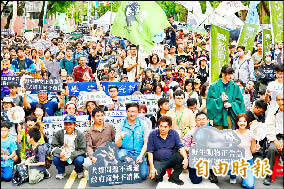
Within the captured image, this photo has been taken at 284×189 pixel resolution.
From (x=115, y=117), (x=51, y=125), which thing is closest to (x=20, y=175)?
(x=51, y=125)

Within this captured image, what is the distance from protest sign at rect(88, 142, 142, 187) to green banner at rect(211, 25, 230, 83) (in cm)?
301

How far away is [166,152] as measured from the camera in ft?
22.7

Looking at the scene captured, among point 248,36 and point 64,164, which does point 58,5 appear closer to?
point 248,36

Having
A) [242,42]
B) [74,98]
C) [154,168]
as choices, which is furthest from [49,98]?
[242,42]

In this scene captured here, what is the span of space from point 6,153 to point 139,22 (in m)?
4.33

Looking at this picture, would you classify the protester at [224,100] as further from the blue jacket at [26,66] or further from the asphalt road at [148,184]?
the blue jacket at [26,66]

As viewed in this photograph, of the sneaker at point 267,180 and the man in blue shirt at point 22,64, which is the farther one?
the man in blue shirt at point 22,64

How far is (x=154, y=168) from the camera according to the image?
6.88 m

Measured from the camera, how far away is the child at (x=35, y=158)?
7.03 metres

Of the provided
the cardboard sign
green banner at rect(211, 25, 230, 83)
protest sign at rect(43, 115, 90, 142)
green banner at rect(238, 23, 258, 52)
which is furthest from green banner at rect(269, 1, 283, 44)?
protest sign at rect(43, 115, 90, 142)

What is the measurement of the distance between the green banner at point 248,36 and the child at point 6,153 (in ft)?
24.1

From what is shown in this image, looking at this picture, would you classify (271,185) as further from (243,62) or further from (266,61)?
(266,61)

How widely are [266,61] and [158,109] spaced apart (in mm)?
4721

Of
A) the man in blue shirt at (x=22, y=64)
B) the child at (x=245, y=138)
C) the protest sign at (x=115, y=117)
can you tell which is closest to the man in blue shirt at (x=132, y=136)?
the protest sign at (x=115, y=117)
